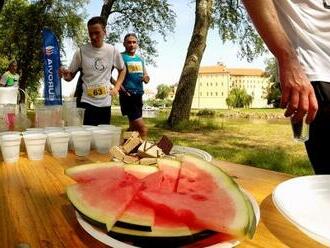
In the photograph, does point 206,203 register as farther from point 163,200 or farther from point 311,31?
point 311,31

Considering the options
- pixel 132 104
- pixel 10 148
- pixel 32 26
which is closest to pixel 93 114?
pixel 132 104

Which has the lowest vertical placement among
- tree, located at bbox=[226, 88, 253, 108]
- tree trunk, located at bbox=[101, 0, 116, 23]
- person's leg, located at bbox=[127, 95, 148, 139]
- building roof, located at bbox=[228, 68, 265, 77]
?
tree, located at bbox=[226, 88, 253, 108]

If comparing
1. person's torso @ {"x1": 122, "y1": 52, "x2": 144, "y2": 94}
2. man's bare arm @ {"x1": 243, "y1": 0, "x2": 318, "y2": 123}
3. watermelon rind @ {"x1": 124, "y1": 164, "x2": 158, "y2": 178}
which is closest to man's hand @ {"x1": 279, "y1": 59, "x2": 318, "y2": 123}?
man's bare arm @ {"x1": 243, "y1": 0, "x2": 318, "y2": 123}

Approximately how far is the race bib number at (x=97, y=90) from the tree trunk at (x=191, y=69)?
6.71 metres

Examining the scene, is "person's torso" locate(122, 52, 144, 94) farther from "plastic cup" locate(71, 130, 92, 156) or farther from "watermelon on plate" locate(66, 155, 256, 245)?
"watermelon on plate" locate(66, 155, 256, 245)

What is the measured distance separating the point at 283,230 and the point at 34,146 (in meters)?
1.28

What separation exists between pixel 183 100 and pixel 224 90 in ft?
335

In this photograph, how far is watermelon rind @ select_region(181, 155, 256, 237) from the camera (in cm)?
72

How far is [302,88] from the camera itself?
4.58ft

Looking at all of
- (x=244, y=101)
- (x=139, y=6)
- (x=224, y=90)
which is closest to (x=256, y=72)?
(x=224, y=90)

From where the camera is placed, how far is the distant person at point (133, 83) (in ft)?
22.1

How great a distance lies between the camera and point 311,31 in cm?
185

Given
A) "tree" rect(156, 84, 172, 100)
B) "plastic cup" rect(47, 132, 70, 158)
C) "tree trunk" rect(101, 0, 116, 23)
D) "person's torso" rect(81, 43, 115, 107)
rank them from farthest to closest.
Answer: "tree" rect(156, 84, 172, 100) → "tree trunk" rect(101, 0, 116, 23) → "person's torso" rect(81, 43, 115, 107) → "plastic cup" rect(47, 132, 70, 158)

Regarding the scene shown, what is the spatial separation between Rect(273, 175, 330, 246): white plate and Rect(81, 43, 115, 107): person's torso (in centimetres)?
372
